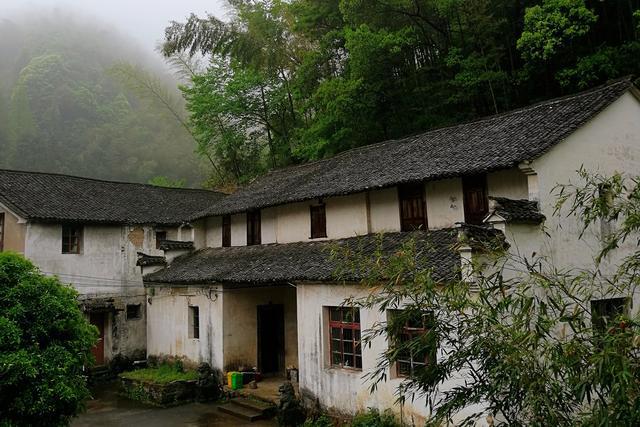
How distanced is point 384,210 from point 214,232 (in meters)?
8.10

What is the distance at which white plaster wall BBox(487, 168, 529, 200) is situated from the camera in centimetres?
1032

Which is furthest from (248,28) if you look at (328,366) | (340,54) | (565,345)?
(565,345)

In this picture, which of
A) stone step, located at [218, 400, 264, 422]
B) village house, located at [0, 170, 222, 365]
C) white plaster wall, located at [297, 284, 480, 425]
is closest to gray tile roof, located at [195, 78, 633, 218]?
white plaster wall, located at [297, 284, 480, 425]

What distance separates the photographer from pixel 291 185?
650 inches

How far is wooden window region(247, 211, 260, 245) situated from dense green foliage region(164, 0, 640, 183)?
5.15m

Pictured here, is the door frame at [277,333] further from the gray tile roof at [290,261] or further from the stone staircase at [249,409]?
the stone staircase at [249,409]

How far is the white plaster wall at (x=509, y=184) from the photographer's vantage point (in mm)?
10320

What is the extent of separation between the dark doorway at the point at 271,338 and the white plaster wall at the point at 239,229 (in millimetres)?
2570

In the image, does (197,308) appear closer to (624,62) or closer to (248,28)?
(248,28)

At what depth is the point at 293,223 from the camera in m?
15.2

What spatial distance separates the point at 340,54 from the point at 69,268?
13.8 metres

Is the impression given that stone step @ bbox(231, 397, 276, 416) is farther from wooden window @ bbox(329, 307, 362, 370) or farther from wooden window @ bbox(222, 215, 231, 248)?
wooden window @ bbox(222, 215, 231, 248)

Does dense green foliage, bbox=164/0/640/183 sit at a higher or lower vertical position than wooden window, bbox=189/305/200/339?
higher

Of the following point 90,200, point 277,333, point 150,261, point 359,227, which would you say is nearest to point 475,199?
point 359,227
